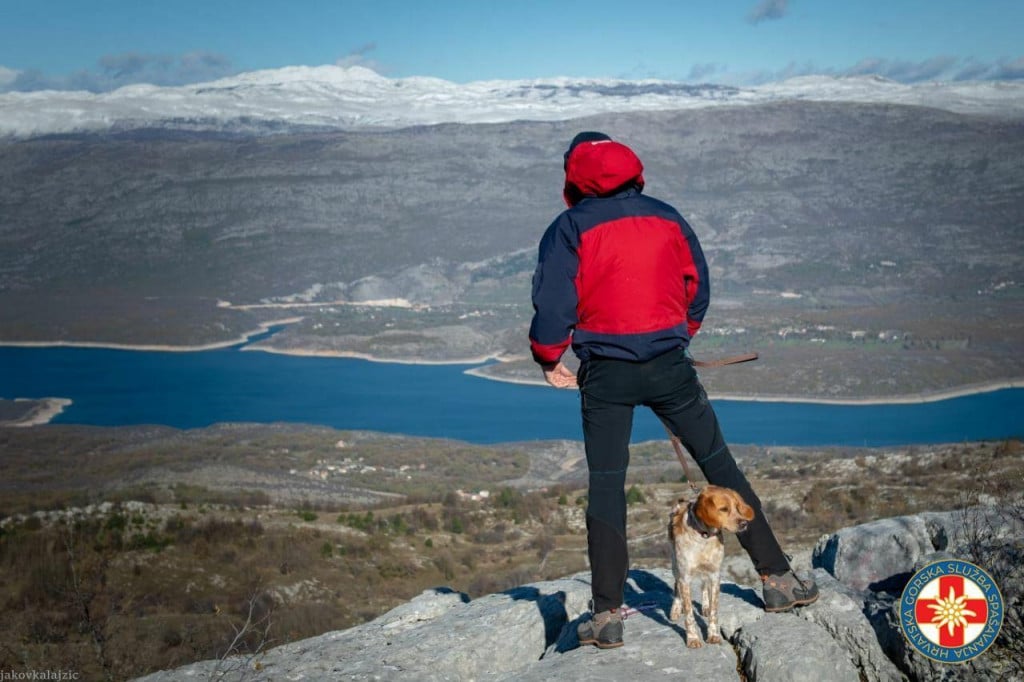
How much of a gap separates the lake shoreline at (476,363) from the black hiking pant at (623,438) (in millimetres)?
65304

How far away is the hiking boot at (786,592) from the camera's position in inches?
169

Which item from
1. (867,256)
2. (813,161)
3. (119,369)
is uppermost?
(813,161)

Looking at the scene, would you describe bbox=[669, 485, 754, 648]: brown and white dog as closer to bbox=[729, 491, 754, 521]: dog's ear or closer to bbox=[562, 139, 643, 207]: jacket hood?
bbox=[729, 491, 754, 521]: dog's ear

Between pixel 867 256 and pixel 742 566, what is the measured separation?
425 feet

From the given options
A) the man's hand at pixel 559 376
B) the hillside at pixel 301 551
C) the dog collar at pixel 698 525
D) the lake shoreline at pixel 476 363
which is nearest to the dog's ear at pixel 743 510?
the dog collar at pixel 698 525

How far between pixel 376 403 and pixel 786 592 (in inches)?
2842

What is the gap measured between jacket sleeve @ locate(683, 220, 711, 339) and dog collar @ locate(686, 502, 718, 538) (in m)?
0.72

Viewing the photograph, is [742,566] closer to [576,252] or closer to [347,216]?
[576,252]

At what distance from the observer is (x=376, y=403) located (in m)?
75.4

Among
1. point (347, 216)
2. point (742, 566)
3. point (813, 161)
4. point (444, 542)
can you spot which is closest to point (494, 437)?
point (444, 542)

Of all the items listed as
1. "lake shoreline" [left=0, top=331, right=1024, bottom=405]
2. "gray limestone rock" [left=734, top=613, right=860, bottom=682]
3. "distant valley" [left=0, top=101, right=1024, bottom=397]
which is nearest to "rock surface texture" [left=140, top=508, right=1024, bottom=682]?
"gray limestone rock" [left=734, top=613, right=860, bottom=682]

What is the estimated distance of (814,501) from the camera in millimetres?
15438

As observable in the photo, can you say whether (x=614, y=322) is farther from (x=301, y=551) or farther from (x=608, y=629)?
(x=301, y=551)

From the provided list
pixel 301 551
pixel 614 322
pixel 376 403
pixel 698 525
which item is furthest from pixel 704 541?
pixel 376 403
